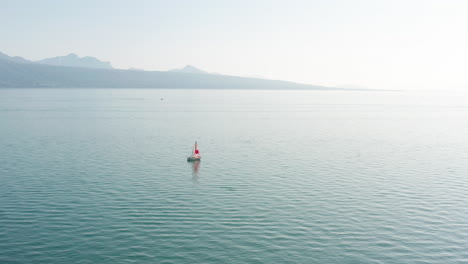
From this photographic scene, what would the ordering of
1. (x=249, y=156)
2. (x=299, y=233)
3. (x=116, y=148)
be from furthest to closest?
(x=116, y=148) < (x=249, y=156) < (x=299, y=233)

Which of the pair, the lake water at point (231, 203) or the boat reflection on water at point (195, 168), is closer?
the lake water at point (231, 203)

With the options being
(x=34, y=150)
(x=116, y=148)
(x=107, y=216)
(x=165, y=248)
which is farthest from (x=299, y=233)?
(x=34, y=150)

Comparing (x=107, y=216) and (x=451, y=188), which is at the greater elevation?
(x=451, y=188)

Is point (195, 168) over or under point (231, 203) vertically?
over

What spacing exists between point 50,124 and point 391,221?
120m

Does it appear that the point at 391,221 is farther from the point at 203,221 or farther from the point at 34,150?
the point at 34,150

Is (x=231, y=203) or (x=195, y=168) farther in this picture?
(x=195, y=168)

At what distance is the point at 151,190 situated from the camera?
53844 millimetres

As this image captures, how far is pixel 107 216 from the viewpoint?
43.2m

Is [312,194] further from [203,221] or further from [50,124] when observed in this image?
[50,124]

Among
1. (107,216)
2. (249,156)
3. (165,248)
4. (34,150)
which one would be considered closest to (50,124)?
(34,150)

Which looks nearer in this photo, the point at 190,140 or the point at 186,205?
the point at 186,205

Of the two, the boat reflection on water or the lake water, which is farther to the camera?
the boat reflection on water

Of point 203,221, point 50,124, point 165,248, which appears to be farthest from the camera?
point 50,124
